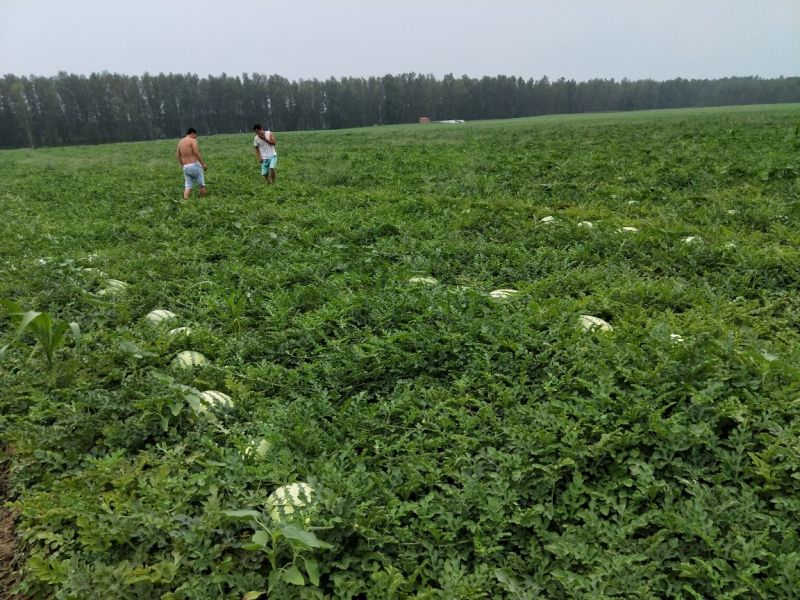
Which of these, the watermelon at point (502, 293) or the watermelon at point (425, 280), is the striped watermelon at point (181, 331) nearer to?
the watermelon at point (425, 280)

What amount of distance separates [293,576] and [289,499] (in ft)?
1.22

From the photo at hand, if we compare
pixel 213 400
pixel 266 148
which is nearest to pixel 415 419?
pixel 213 400

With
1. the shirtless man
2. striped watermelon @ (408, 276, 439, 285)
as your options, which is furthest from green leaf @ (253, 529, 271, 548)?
the shirtless man

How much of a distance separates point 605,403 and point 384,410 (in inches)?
49.5

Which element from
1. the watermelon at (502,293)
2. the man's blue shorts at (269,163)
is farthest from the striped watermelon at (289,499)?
the man's blue shorts at (269,163)

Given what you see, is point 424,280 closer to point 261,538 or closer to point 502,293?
point 502,293

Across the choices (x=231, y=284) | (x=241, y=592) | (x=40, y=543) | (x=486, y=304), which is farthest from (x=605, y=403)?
(x=231, y=284)

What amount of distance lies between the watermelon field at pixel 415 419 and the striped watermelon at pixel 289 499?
15 mm

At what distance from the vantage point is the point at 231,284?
212 inches

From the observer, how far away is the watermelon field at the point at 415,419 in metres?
2.20

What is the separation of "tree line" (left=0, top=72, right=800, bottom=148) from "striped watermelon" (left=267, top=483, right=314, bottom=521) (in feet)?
292

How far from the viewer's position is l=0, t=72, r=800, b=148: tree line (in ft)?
255

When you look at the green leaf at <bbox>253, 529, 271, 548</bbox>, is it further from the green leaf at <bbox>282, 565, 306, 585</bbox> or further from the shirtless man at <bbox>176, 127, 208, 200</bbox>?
the shirtless man at <bbox>176, 127, 208, 200</bbox>

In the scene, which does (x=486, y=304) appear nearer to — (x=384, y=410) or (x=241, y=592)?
(x=384, y=410)
